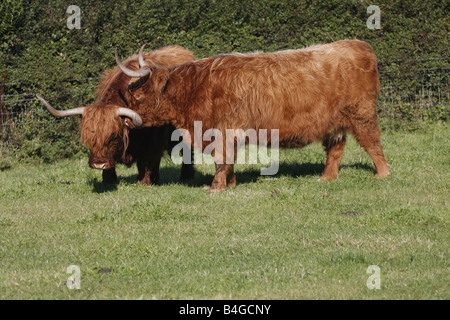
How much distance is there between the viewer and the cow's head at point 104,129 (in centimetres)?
779

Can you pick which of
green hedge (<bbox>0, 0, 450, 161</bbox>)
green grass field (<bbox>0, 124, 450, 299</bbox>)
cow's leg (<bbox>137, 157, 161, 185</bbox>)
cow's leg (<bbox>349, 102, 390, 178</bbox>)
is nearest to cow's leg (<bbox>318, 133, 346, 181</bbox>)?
green grass field (<bbox>0, 124, 450, 299</bbox>)

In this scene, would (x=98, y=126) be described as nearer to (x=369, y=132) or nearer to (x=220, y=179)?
(x=220, y=179)

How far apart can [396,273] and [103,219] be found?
313 cm

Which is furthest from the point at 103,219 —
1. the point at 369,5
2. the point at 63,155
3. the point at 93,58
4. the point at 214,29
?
the point at 369,5

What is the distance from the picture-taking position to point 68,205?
7781mm

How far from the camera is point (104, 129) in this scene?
779cm

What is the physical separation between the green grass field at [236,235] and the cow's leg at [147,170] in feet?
0.66

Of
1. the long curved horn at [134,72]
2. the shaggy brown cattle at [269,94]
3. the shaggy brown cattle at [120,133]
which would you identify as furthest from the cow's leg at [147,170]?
the long curved horn at [134,72]

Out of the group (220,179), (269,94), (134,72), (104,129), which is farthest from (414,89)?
(104,129)

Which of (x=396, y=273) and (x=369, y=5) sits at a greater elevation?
(x=369, y=5)

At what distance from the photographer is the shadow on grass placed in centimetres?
889

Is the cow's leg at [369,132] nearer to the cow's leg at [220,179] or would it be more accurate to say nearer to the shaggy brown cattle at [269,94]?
the shaggy brown cattle at [269,94]

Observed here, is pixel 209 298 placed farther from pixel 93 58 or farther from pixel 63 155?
pixel 93 58

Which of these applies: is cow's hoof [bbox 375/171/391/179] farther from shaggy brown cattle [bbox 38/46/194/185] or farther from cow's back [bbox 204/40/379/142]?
shaggy brown cattle [bbox 38/46/194/185]
